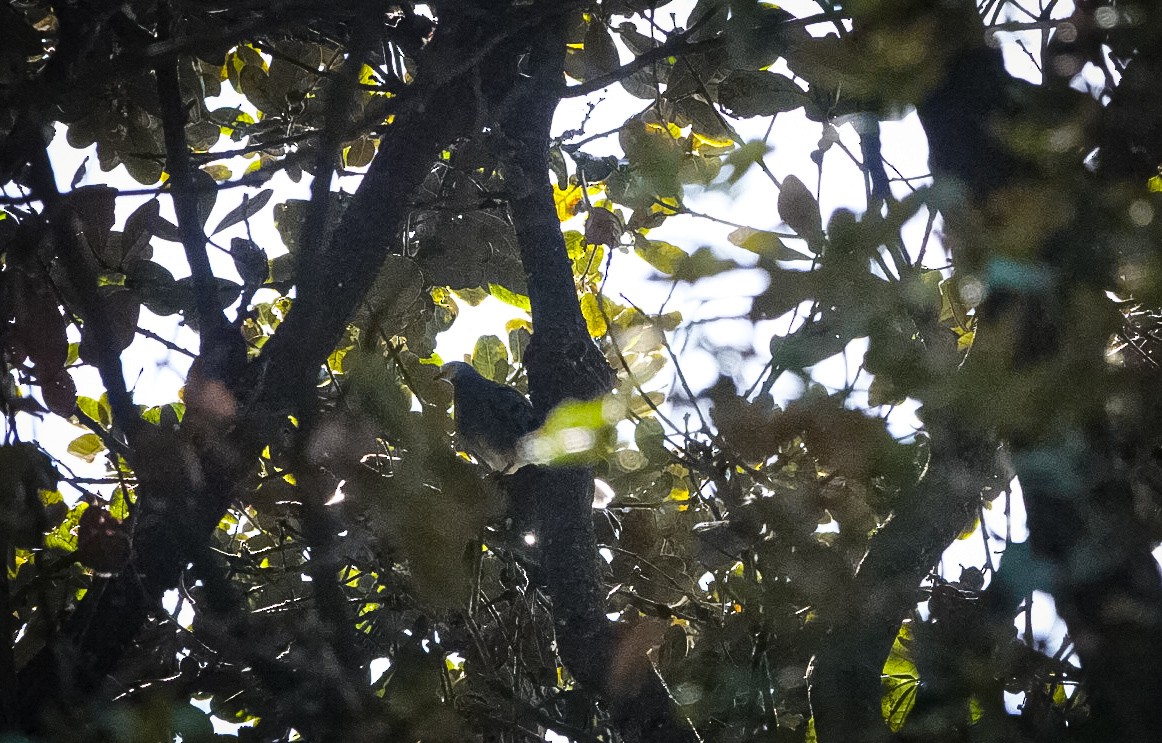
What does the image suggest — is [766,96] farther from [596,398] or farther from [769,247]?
[769,247]

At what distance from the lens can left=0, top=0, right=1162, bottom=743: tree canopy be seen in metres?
0.64

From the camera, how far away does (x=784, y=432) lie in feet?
2.56

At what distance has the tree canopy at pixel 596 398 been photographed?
637mm

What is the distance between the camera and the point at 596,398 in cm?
128

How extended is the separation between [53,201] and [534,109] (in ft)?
2.82

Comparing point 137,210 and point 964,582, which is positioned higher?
point 137,210

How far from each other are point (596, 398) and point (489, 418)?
0.68 m

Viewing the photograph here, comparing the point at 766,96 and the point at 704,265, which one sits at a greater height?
the point at 766,96

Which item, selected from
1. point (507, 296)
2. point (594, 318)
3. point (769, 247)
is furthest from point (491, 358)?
point (769, 247)

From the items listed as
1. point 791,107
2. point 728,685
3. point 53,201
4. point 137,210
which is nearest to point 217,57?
point 137,210

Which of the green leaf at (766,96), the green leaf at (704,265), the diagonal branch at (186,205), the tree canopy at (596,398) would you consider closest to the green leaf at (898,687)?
the tree canopy at (596,398)

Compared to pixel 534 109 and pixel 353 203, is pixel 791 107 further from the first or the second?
pixel 353 203

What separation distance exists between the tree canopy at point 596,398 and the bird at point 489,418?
0.59ft

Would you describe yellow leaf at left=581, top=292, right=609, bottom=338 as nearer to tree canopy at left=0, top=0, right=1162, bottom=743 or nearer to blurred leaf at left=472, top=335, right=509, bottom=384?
tree canopy at left=0, top=0, right=1162, bottom=743
